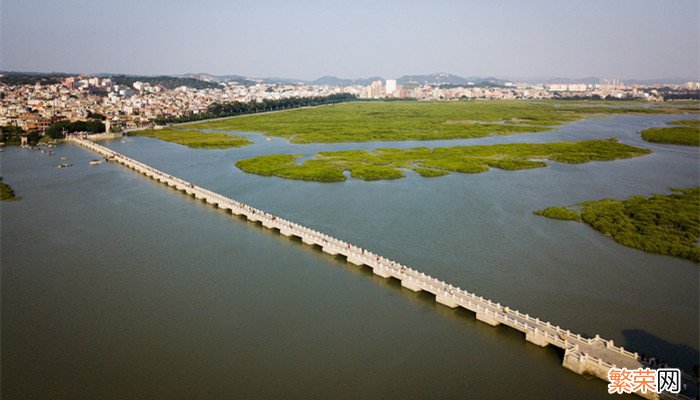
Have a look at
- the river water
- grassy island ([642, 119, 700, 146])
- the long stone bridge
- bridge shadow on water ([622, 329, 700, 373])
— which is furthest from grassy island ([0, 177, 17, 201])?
grassy island ([642, 119, 700, 146])

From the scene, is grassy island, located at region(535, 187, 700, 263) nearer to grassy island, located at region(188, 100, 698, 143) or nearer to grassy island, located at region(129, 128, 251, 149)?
grassy island, located at region(188, 100, 698, 143)

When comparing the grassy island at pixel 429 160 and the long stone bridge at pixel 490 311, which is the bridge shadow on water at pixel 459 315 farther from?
the grassy island at pixel 429 160

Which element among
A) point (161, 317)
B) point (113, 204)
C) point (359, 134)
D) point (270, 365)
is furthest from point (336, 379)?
point (359, 134)

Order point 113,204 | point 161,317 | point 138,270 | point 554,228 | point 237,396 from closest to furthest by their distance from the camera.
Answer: point 237,396 < point 161,317 < point 138,270 < point 554,228 < point 113,204

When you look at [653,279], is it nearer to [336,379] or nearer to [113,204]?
[336,379]

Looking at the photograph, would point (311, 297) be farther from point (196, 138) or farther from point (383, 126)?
point (383, 126)

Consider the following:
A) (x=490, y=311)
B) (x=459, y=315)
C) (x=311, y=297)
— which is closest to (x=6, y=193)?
(x=311, y=297)

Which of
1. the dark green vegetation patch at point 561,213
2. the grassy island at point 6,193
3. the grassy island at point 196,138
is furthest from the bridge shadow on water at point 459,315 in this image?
the grassy island at point 196,138

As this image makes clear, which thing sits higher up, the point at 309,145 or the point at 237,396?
the point at 309,145
